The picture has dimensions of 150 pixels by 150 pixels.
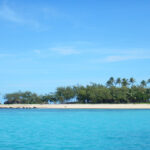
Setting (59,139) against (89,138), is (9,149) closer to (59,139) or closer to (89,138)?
(59,139)

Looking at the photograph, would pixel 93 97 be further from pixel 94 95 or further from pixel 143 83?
pixel 143 83

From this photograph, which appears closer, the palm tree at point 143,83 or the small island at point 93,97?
the small island at point 93,97

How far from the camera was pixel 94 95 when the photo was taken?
10131 centimetres

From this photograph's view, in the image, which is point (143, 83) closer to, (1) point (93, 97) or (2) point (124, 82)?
(2) point (124, 82)

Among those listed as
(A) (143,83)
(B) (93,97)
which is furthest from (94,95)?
(A) (143,83)

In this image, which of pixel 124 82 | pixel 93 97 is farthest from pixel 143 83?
pixel 93 97

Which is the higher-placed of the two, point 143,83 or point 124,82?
point 124,82

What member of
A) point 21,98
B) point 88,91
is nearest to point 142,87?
point 88,91

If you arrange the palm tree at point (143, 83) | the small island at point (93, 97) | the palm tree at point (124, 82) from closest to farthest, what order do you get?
the small island at point (93, 97), the palm tree at point (124, 82), the palm tree at point (143, 83)

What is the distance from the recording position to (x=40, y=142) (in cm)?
2209

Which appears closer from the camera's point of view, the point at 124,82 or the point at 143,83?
the point at 124,82

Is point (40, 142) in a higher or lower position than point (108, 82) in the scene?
lower

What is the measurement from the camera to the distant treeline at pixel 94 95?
4023 inches

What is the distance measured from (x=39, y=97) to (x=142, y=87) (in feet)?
139
